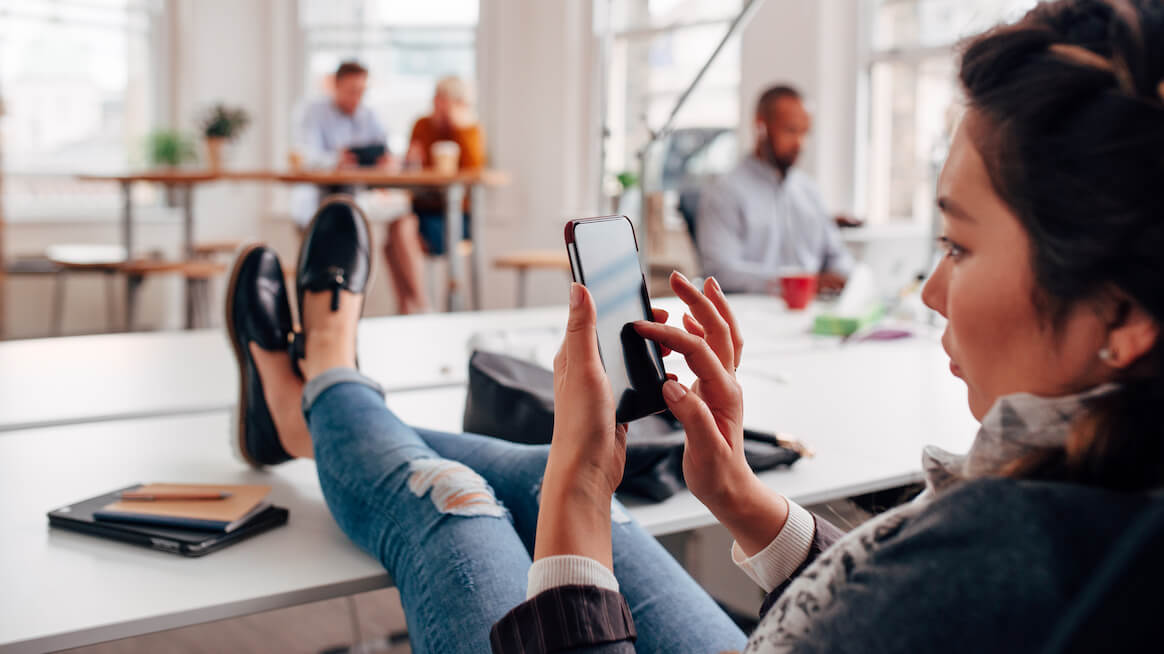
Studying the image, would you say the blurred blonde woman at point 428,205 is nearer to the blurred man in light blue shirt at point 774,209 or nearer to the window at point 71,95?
the window at point 71,95

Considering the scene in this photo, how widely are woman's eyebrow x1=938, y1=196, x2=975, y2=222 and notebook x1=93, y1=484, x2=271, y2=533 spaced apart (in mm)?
634

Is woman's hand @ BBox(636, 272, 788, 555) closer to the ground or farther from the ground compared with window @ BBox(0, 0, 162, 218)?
closer to the ground

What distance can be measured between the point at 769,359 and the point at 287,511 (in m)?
0.93

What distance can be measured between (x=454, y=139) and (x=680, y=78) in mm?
1117

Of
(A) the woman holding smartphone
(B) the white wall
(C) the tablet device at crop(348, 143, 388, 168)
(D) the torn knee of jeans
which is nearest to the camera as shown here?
(A) the woman holding smartphone

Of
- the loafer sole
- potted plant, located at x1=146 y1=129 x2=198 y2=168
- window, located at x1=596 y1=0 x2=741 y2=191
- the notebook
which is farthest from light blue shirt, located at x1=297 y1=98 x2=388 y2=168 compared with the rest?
the notebook

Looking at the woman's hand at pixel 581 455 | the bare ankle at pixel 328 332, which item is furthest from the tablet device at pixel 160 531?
the woman's hand at pixel 581 455

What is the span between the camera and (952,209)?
446 mm

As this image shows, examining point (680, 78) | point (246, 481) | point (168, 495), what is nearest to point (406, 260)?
point (680, 78)

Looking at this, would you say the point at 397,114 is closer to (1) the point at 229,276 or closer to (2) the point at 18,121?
(2) the point at 18,121

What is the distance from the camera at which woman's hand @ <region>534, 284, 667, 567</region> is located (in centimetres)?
54

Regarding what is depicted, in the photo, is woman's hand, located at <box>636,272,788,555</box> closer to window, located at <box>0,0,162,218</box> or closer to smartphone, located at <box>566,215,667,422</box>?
smartphone, located at <box>566,215,667,422</box>

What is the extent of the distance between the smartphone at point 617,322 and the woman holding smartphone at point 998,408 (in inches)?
0.6

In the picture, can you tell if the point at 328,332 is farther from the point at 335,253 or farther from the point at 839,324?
the point at 839,324
